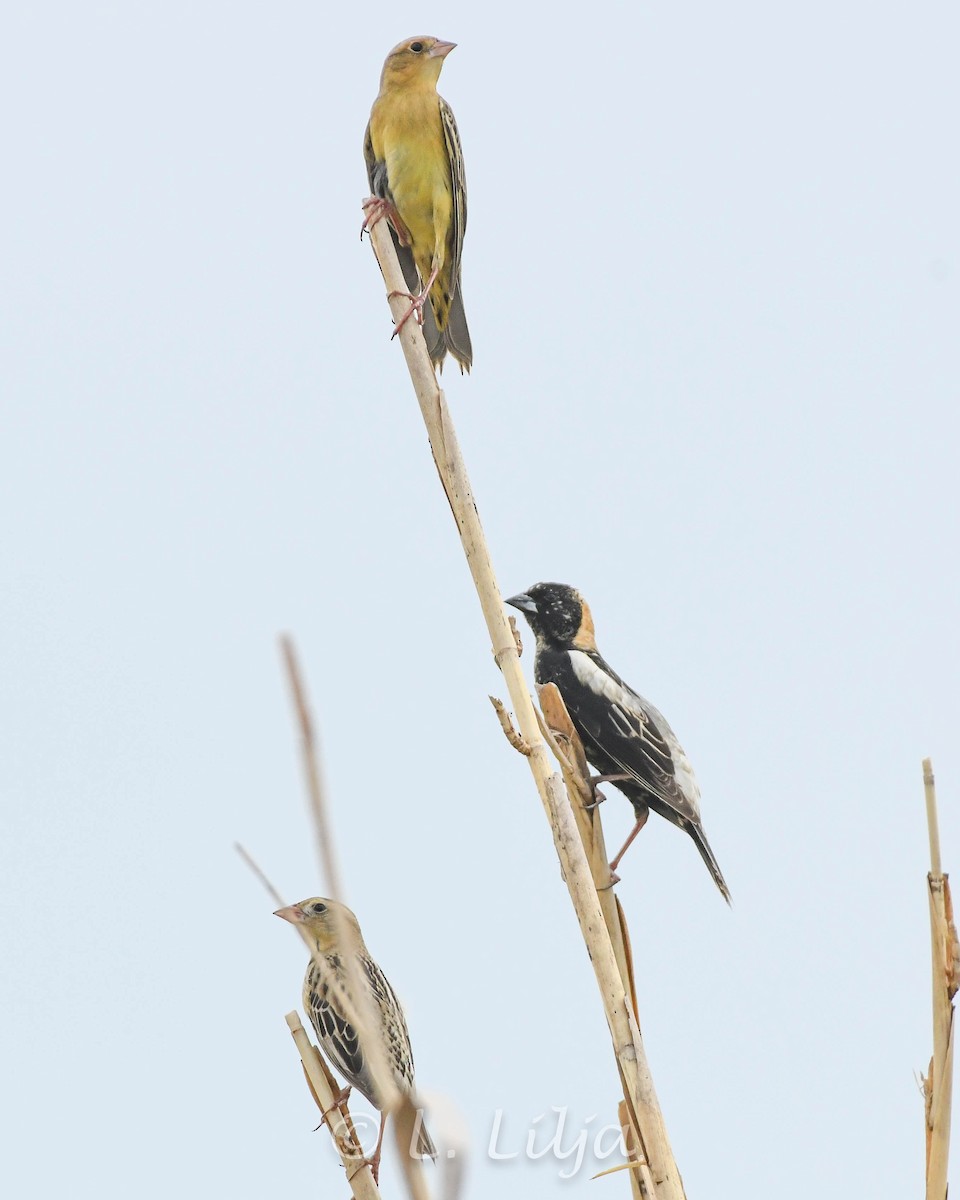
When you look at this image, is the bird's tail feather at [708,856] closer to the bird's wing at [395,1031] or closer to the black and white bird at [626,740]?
the black and white bird at [626,740]

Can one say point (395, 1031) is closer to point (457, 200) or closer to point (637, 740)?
point (637, 740)

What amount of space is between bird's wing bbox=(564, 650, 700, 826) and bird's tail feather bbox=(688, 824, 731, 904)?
5 cm

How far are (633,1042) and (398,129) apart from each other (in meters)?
3.64

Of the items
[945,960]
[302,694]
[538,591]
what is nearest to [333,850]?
[302,694]

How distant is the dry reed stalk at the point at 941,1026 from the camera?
238 cm

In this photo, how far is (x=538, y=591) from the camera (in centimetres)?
601

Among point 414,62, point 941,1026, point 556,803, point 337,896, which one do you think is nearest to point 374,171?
point 414,62

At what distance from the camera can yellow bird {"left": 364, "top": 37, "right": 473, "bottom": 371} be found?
5074mm

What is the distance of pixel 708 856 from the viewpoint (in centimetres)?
532

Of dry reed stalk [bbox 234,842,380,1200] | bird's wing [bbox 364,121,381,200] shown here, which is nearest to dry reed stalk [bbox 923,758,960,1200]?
dry reed stalk [bbox 234,842,380,1200]

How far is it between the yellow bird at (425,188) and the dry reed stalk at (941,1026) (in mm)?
3206

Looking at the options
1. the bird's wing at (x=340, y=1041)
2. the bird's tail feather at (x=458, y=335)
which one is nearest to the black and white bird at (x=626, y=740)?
the bird's wing at (x=340, y=1041)

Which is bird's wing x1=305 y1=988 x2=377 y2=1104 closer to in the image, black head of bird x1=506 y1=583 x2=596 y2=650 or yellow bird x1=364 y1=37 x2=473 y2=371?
black head of bird x1=506 y1=583 x2=596 y2=650

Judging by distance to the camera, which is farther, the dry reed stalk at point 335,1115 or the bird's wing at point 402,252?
the bird's wing at point 402,252
